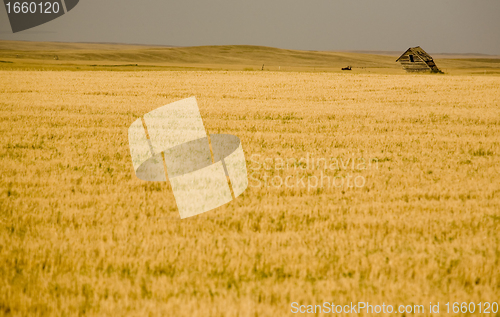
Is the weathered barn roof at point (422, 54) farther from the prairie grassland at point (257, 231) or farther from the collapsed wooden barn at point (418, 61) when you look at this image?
the prairie grassland at point (257, 231)

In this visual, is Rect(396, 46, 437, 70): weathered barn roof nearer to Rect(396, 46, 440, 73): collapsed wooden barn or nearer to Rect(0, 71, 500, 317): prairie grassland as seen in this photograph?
Rect(396, 46, 440, 73): collapsed wooden barn

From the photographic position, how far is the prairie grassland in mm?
4309

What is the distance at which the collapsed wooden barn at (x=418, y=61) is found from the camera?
6034 cm

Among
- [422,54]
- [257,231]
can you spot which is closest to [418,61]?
[422,54]

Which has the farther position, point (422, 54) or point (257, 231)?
point (422, 54)

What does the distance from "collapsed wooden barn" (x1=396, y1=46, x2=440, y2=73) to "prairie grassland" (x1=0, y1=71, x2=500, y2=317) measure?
168ft

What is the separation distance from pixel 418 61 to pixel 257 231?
61630 millimetres

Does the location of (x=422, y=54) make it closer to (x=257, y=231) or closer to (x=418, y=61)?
(x=418, y=61)

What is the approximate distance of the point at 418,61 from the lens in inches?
2398

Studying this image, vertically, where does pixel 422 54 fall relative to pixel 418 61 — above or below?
above

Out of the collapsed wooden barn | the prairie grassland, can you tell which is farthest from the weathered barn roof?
the prairie grassland

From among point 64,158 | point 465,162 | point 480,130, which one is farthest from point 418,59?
point 64,158

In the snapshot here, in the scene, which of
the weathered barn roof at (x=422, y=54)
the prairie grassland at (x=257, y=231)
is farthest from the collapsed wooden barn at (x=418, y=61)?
the prairie grassland at (x=257, y=231)

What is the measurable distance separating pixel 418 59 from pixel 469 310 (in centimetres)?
6267
